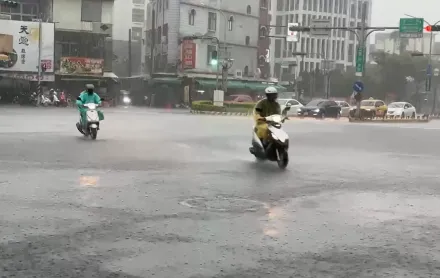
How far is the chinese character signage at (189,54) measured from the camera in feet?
183

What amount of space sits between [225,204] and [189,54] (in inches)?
1951

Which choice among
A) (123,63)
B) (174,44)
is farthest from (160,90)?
(123,63)

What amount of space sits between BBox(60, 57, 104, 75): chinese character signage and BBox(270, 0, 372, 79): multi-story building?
50903 mm

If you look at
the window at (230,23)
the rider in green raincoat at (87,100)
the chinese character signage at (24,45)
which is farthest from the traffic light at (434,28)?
the window at (230,23)

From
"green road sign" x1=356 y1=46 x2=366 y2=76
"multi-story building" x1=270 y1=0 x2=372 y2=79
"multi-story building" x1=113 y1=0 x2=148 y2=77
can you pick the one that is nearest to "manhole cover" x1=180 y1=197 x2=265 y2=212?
"green road sign" x1=356 y1=46 x2=366 y2=76

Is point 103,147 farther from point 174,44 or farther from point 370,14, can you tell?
point 370,14

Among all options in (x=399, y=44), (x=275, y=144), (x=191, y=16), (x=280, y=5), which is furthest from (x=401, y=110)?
(x=399, y=44)

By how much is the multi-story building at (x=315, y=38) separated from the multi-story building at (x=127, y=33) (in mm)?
28460

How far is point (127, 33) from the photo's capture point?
78.2 m

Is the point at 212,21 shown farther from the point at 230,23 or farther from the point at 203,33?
the point at 230,23

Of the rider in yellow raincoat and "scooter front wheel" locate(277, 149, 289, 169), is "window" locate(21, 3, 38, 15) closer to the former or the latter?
the rider in yellow raincoat

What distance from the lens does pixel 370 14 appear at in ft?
355

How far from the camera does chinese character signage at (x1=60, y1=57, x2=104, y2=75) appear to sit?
50562mm

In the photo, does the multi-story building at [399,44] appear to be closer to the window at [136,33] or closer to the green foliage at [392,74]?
the green foliage at [392,74]
